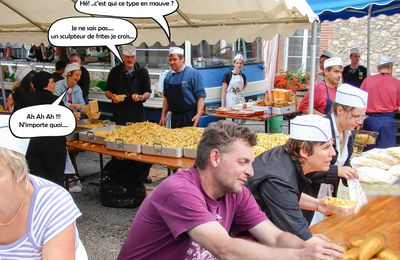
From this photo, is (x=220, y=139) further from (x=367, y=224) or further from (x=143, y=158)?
(x=143, y=158)

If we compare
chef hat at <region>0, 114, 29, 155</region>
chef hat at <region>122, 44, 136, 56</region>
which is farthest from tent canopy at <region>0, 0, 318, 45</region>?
chef hat at <region>0, 114, 29, 155</region>

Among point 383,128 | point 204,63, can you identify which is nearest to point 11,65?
point 204,63

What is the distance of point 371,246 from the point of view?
2.11 m

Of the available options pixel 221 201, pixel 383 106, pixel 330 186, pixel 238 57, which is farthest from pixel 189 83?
pixel 221 201

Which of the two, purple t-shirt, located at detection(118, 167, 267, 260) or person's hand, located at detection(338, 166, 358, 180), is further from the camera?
person's hand, located at detection(338, 166, 358, 180)

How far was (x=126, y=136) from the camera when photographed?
5195 millimetres

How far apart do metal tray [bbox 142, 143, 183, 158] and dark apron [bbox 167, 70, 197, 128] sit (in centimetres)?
167

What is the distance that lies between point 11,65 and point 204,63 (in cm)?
597

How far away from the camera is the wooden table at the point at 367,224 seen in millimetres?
2402

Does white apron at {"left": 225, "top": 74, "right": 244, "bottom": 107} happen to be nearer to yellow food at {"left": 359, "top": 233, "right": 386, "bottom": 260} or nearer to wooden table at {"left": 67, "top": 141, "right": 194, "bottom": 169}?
wooden table at {"left": 67, "top": 141, "right": 194, "bottom": 169}

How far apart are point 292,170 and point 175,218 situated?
36.4 inches

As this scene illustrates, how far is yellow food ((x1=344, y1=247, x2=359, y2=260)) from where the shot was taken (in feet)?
6.74

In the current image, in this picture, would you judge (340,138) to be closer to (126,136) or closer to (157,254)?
(157,254)

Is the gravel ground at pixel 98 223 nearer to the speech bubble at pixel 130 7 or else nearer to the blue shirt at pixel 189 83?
the blue shirt at pixel 189 83
